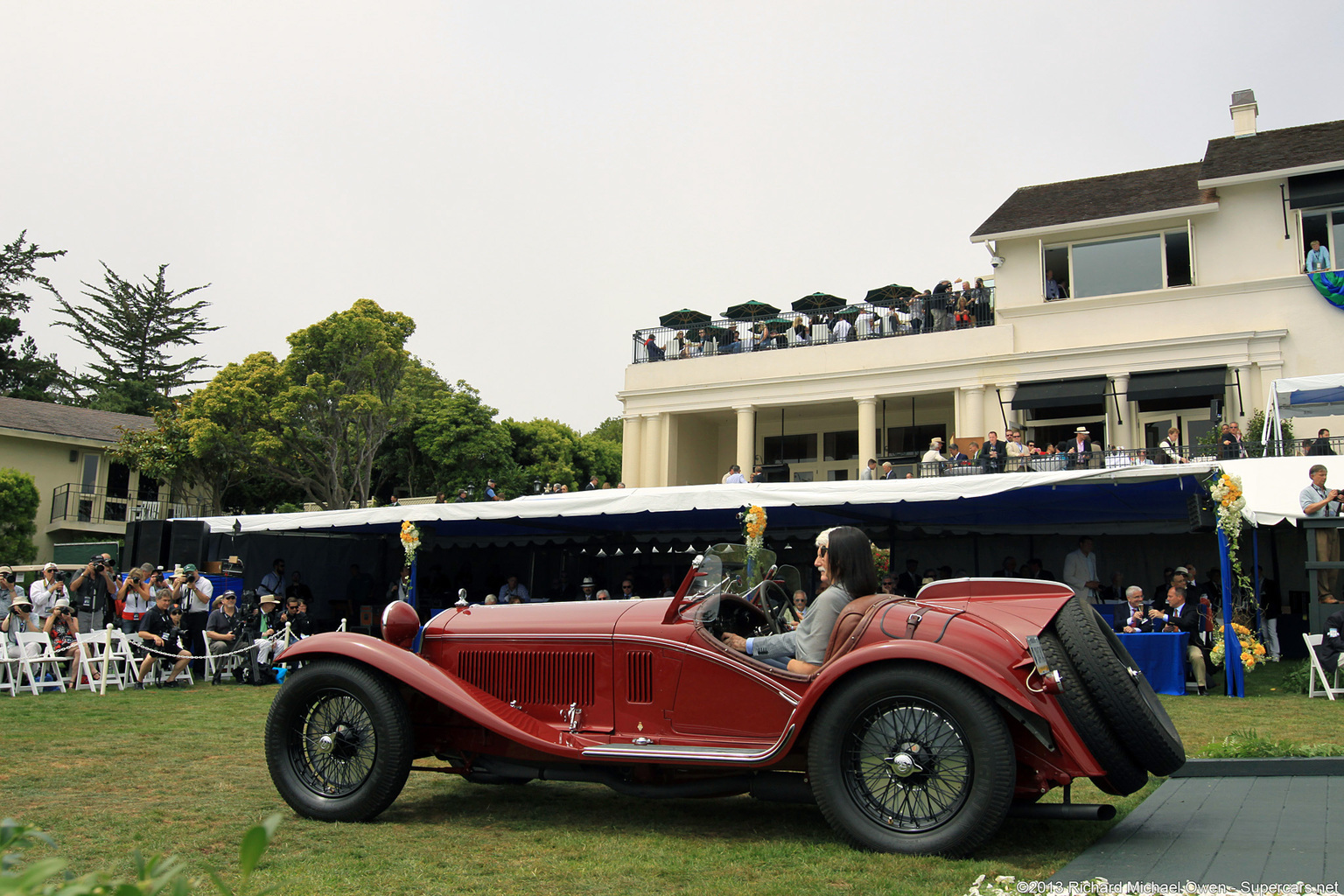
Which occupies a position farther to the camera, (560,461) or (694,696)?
(560,461)

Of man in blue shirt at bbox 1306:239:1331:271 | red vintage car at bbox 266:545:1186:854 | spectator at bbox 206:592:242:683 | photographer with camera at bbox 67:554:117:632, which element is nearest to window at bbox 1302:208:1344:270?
man in blue shirt at bbox 1306:239:1331:271

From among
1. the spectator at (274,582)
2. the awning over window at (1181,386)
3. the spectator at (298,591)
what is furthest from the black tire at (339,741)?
the awning over window at (1181,386)

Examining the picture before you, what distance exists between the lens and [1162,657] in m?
11.5

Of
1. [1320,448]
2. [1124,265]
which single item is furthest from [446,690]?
[1124,265]

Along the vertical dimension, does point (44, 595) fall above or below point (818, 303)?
below

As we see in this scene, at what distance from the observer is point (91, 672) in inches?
505

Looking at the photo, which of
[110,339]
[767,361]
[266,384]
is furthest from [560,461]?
[110,339]

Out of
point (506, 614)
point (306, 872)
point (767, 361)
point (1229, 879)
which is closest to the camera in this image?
point (1229, 879)

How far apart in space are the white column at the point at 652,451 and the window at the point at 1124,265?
11221mm

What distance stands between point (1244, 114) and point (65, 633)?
94.7ft

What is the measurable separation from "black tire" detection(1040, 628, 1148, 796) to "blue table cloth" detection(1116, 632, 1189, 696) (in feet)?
24.9

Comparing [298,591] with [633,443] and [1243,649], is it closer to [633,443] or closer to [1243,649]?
[633,443]

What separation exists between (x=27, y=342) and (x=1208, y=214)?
48.8 m

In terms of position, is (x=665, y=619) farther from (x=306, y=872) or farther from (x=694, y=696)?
(x=306, y=872)
